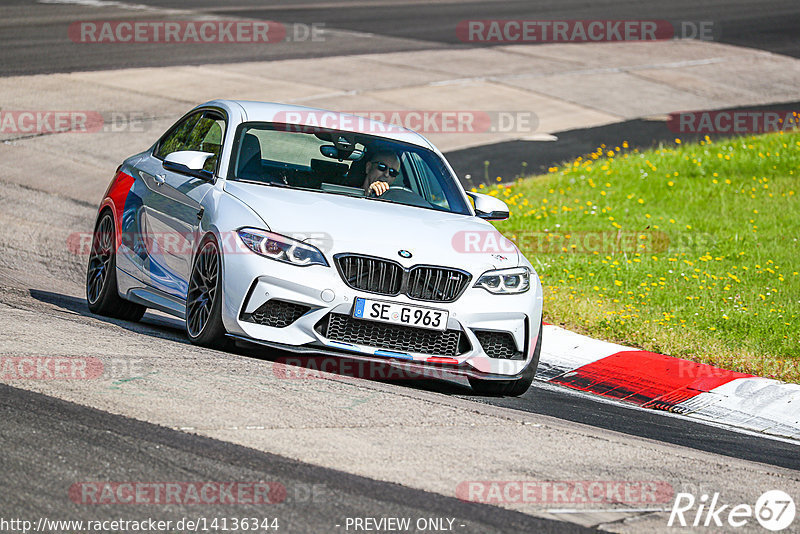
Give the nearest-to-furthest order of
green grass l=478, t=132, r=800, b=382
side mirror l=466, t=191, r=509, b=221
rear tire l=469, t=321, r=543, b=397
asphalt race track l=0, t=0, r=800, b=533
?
asphalt race track l=0, t=0, r=800, b=533
rear tire l=469, t=321, r=543, b=397
side mirror l=466, t=191, r=509, b=221
green grass l=478, t=132, r=800, b=382

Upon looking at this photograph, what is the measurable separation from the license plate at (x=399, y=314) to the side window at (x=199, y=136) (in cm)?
176

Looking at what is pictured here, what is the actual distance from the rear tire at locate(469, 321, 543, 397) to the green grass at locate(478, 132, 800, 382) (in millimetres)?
2375

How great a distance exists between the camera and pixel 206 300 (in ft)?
23.5

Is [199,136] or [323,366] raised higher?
[199,136]

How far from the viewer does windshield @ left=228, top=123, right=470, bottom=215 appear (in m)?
8.00

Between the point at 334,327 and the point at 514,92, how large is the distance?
55.7 feet

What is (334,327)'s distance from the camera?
22.3 feet

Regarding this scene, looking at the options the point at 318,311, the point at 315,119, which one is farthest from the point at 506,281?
the point at 315,119

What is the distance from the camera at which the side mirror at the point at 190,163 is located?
25.4ft

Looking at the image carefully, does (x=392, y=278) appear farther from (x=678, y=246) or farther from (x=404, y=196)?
(x=678, y=246)

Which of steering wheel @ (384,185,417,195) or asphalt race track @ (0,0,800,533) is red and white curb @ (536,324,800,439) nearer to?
asphalt race track @ (0,0,800,533)

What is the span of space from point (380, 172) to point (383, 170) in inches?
1.2

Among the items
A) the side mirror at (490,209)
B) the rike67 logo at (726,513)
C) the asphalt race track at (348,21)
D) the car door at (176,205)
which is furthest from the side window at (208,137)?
the asphalt race track at (348,21)

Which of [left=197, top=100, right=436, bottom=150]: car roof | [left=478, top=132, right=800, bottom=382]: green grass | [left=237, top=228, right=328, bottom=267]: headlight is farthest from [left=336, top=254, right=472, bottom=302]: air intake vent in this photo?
[left=478, top=132, right=800, bottom=382]: green grass
